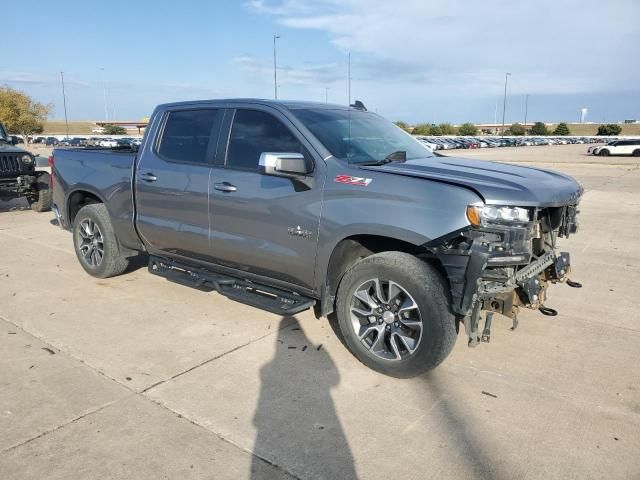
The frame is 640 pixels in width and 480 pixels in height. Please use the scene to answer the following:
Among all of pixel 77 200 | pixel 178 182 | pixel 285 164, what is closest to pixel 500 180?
pixel 285 164

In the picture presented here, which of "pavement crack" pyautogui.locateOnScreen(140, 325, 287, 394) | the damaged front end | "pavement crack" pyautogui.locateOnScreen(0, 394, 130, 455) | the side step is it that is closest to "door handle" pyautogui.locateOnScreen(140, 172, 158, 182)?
the side step

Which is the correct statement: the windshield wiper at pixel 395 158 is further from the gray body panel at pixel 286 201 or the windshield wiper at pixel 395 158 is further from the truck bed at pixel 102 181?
the truck bed at pixel 102 181

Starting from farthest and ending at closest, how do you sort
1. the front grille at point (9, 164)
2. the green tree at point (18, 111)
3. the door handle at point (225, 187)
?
1. the green tree at point (18, 111)
2. the front grille at point (9, 164)
3. the door handle at point (225, 187)

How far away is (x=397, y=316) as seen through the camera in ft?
12.2

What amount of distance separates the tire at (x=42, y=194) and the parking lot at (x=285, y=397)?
630 centimetres

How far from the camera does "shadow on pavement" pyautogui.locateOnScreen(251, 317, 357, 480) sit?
2826 millimetres

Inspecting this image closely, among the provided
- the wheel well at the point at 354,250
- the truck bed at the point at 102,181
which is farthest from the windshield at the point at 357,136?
the truck bed at the point at 102,181

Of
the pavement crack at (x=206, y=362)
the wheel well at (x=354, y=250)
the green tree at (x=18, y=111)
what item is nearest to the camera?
the pavement crack at (x=206, y=362)

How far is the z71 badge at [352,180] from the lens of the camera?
147 inches

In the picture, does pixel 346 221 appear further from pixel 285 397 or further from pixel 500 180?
pixel 285 397

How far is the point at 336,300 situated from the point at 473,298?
3.68ft

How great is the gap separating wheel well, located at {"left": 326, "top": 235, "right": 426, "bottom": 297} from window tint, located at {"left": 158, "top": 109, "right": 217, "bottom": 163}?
163 centimetres

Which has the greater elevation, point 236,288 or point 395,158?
point 395,158

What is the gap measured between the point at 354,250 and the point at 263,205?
0.82 meters
